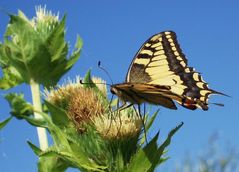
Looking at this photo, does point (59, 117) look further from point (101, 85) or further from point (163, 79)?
point (163, 79)

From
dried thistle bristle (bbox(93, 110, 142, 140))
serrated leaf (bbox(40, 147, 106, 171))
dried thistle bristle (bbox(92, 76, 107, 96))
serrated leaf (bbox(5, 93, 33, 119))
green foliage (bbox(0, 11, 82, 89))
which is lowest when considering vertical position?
serrated leaf (bbox(40, 147, 106, 171))

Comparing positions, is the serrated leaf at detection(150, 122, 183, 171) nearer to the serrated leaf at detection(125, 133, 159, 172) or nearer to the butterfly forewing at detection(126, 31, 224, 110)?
the serrated leaf at detection(125, 133, 159, 172)

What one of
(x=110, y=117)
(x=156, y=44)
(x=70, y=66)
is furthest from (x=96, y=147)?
(x=70, y=66)

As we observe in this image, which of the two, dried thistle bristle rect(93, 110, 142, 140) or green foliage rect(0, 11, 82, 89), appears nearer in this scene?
dried thistle bristle rect(93, 110, 142, 140)

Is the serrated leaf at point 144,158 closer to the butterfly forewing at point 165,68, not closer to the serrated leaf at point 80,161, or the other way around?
→ the serrated leaf at point 80,161

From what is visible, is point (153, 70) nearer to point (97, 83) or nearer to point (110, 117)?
point (97, 83)

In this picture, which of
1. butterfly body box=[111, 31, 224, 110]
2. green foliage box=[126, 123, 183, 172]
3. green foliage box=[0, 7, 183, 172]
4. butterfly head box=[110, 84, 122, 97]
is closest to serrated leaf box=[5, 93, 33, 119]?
green foliage box=[0, 7, 183, 172]
